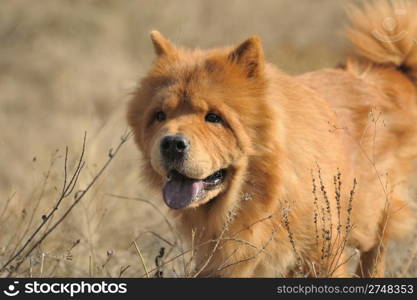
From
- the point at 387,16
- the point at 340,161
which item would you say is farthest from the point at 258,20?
the point at 340,161

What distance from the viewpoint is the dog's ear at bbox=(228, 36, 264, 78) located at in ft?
17.1

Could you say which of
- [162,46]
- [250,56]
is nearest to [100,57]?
[162,46]

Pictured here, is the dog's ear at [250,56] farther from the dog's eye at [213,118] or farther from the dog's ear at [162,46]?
the dog's ear at [162,46]

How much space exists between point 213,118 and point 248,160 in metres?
0.37

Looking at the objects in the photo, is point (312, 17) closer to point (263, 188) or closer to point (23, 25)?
point (23, 25)

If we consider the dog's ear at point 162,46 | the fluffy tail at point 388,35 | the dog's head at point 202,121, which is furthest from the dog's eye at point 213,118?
the fluffy tail at point 388,35

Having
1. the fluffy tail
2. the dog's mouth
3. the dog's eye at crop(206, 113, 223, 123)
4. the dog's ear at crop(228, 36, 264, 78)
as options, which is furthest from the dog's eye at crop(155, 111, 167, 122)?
the fluffy tail

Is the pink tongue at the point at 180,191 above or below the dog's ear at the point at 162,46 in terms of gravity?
below

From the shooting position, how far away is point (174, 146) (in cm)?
485

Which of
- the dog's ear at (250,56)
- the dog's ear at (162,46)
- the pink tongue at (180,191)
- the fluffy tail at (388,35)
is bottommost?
the pink tongue at (180,191)

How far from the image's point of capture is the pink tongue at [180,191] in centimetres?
504

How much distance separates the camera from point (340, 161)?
570 centimetres

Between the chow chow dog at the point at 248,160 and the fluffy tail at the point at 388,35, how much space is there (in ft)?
3.39

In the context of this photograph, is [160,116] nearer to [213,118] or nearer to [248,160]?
[213,118]
